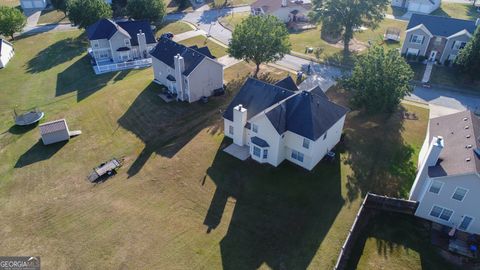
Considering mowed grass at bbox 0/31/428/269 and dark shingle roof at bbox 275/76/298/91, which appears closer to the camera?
mowed grass at bbox 0/31/428/269

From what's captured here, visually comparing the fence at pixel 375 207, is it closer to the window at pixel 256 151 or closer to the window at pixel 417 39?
the window at pixel 256 151

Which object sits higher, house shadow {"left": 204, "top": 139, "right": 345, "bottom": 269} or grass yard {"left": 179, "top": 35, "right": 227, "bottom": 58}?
grass yard {"left": 179, "top": 35, "right": 227, "bottom": 58}

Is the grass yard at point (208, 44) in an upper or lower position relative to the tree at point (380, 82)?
lower

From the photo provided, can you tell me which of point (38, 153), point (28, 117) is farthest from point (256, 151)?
point (28, 117)

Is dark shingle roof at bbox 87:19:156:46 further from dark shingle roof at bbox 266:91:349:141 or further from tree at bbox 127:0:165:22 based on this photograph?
dark shingle roof at bbox 266:91:349:141

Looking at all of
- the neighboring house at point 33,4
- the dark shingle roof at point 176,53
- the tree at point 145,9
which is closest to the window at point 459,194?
the dark shingle roof at point 176,53

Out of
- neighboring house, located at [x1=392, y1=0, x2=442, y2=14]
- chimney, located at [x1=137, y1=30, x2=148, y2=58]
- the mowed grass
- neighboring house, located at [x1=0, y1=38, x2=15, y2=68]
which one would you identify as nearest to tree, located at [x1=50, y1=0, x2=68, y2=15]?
neighboring house, located at [x1=0, y1=38, x2=15, y2=68]

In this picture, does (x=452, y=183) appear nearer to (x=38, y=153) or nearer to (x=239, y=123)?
(x=239, y=123)
